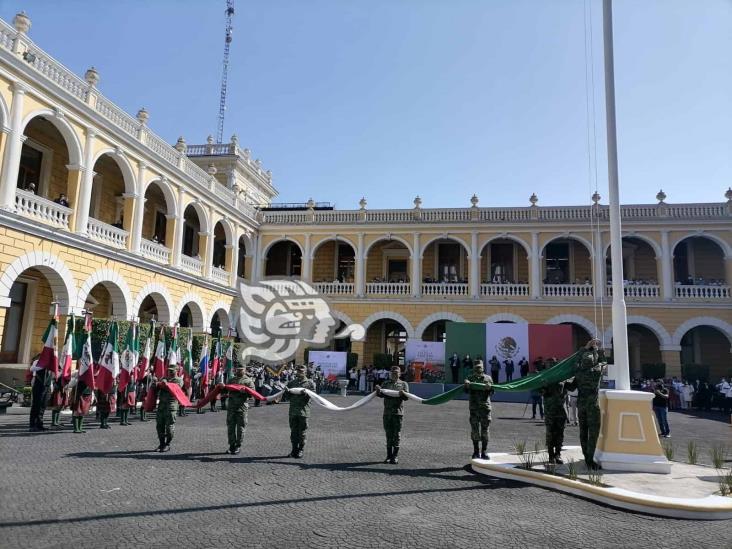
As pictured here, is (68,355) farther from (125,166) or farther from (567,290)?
(567,290)

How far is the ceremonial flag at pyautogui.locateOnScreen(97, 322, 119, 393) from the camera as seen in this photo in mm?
12570

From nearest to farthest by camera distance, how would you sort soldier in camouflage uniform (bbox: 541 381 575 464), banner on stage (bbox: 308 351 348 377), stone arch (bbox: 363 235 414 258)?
soldier in camouflage uniform (bbox: 541 381 575 464)
banner on stage (bbox: 308 351 348 377)
stone arch (bbox: 363 235 414 258)

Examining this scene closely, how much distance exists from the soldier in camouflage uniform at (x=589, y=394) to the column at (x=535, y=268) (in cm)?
2121

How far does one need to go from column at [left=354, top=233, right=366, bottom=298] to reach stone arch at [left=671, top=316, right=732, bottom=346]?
16836 millimetres

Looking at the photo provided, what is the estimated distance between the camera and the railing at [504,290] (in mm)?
29656

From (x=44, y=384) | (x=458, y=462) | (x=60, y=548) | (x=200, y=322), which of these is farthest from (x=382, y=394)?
(x=200, y=322)

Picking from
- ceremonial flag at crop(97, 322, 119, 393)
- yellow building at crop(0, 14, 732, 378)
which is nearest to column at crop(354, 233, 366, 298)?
yellow building at crop(0, 14, 732, 378)

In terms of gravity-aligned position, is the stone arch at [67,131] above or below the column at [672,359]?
above

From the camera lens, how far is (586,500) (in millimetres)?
6945

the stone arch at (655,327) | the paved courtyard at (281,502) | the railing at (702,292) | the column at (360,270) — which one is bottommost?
the paved courtyard at (281,502)

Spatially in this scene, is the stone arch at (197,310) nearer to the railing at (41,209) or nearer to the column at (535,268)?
the railing at (41,209)

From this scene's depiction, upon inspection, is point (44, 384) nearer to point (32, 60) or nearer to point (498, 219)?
point (32, 60)

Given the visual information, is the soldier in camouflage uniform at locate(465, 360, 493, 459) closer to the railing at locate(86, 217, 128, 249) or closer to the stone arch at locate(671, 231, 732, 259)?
the railing at locate(86, 217, 128, 249)

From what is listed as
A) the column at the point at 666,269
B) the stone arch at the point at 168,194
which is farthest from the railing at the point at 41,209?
the column at the point at 666,269
